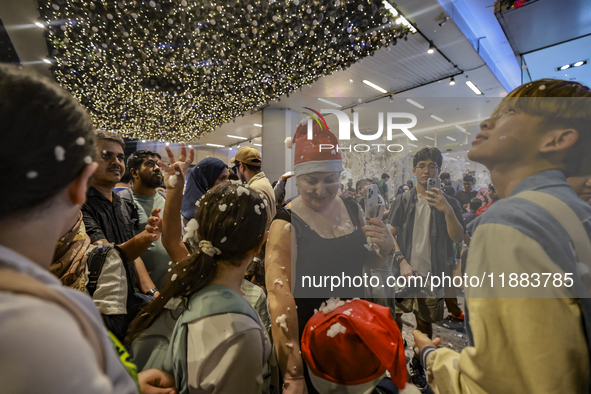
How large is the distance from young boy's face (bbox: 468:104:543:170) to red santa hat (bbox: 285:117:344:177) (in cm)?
43

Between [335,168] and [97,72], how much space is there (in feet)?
17.4

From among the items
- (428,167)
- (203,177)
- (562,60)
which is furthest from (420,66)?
(428,167)

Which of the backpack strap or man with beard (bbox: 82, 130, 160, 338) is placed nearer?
the backpack strap

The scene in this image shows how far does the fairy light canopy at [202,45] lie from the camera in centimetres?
318

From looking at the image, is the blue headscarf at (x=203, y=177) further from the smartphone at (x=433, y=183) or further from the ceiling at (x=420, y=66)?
the smartphone at (x=433, y=183)

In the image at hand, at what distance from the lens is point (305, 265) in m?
0.98

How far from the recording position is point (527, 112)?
66 cm

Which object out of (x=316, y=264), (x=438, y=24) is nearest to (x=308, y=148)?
(x=316, y=264)

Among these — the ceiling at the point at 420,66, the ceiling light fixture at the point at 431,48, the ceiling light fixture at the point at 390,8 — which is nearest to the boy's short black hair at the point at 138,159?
the ceiling at the point at 420,66

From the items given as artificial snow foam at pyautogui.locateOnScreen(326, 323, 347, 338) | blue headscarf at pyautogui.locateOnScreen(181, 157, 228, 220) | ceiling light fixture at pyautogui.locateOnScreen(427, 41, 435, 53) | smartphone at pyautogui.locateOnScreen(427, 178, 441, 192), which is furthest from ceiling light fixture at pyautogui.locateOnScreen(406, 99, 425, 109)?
ceiling light fixture at pyautogui.locateOnScreen(427, 41, 435, 53)

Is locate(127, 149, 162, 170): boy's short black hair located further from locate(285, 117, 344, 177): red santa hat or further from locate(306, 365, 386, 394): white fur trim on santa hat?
locate(306, 365, 386, 394): white fur trim on santa hat

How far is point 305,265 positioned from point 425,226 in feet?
1.53

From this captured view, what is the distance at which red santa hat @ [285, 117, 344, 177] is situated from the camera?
36.6 inches

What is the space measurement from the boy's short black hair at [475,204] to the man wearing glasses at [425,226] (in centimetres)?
4
